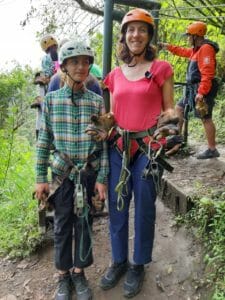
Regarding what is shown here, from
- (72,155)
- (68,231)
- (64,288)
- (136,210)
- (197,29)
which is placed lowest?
(64,288)

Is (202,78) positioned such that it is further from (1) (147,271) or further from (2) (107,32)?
(1) (147,271)

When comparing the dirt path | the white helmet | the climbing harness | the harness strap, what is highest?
the white helmet

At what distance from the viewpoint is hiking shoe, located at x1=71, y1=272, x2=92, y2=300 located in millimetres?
3008

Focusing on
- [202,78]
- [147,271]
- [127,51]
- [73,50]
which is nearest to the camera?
[73,50]

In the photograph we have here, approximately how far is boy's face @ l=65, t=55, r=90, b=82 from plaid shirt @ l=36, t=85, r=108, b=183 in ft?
0.43

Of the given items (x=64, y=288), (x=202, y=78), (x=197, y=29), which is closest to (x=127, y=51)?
(x=64, y=288)

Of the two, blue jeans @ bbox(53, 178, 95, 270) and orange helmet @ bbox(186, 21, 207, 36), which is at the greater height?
orange helmet @ bbox(186, 21, 207, 36)

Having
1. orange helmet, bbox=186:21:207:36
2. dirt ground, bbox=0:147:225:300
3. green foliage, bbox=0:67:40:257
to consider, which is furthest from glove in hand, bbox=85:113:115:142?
orange helmet, bbox=186:21:207:36

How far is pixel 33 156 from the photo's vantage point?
7863 millimetres

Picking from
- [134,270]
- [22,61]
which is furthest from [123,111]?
[22,61]

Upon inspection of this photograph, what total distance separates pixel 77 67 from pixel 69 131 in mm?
499

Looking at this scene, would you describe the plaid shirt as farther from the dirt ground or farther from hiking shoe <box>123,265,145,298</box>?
the dirt ground

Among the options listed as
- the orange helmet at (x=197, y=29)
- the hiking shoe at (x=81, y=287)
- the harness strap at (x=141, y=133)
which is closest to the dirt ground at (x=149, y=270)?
the hiking shoe at (x=81, y=287)

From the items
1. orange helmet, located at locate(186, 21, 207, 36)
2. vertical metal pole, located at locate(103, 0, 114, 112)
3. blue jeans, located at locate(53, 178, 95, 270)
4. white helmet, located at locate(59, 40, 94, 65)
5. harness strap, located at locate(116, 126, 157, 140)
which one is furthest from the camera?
orange helmet, located at locate(186, 21, 207, 36)
